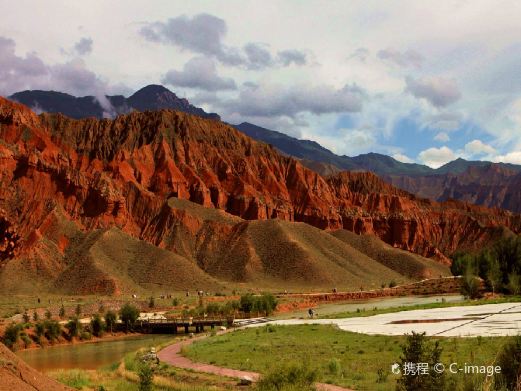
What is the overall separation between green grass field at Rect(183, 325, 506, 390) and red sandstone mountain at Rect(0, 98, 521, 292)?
219 ft

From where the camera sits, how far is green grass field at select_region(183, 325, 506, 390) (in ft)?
81.6

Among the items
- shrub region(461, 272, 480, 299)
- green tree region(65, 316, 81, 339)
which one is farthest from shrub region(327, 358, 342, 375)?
shrub region(461, 272, 480, 299)

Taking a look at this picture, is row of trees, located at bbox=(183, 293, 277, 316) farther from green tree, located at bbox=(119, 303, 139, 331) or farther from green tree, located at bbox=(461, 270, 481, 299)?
green tree, located at bbox=(461, 270, 481, 299)

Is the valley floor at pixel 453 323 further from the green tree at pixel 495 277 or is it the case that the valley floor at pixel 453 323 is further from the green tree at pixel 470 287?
the green tree at pixel 495 277

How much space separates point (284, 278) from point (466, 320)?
86768mm

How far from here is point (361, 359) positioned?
29.6m

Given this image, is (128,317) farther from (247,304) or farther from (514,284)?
(514,284)

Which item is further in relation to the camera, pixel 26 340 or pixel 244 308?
pixel 244 308

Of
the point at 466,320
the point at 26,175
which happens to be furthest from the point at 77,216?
the point at 466,320

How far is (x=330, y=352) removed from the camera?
3291 centimetres

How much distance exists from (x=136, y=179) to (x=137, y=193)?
809 centimetres

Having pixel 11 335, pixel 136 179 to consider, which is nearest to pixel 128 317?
pixel 11 335

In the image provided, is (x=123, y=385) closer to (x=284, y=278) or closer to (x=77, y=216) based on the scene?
(x=284, y=278)

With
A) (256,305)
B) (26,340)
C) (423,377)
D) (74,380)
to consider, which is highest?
(423,377)
